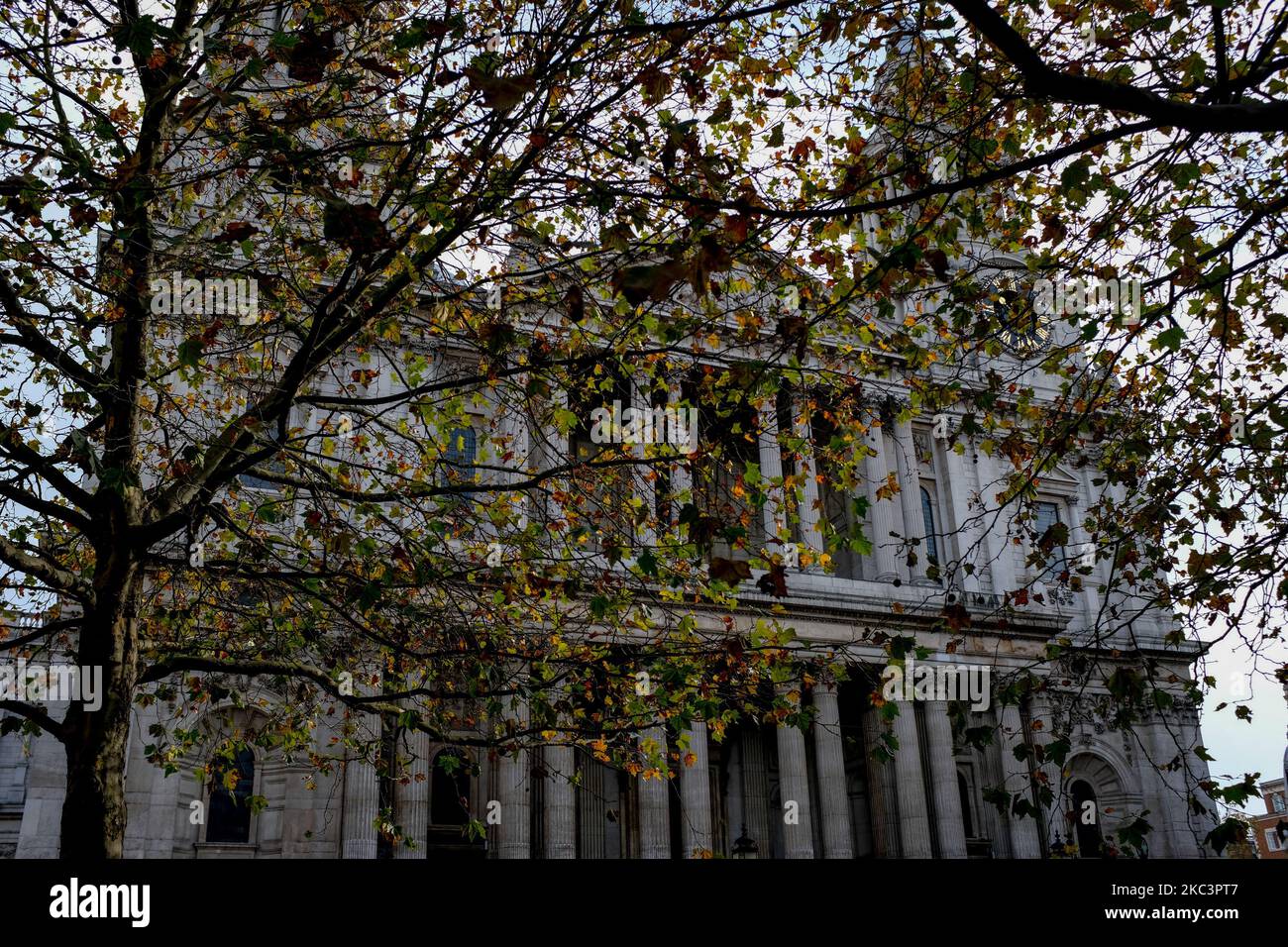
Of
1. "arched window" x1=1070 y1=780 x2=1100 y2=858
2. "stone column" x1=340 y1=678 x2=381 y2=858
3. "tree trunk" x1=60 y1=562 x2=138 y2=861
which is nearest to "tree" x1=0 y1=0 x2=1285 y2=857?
"tree trunk" x1=60 y1=562 x2=138 y2=861

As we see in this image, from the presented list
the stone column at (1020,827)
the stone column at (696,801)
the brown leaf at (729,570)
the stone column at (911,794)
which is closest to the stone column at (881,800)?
the stone column at (911,794)

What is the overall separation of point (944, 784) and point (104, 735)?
27.9 meters

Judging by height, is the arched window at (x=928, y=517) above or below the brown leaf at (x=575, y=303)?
above

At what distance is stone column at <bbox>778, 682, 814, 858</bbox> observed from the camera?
3183cm

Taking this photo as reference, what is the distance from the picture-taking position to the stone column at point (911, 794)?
32219 millimetres

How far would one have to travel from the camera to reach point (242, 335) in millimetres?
12188

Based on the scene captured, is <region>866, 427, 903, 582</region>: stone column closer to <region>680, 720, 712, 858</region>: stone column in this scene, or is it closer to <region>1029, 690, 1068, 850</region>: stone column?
<region>1029, 690, 1068, 850</region>: stone column

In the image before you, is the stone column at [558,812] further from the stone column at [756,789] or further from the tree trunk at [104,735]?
the tree trunk at [104,735]

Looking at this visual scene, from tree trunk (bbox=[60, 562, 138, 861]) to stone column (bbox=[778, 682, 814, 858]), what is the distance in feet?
74.8

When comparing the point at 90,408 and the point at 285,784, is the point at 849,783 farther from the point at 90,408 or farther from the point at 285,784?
the point at 90,408

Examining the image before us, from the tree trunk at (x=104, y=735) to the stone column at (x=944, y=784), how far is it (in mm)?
25920

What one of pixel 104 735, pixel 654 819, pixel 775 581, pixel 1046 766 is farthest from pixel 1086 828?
pixel 104 735

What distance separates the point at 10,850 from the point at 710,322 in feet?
82.9

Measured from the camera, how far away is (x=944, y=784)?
33531 millimetres
